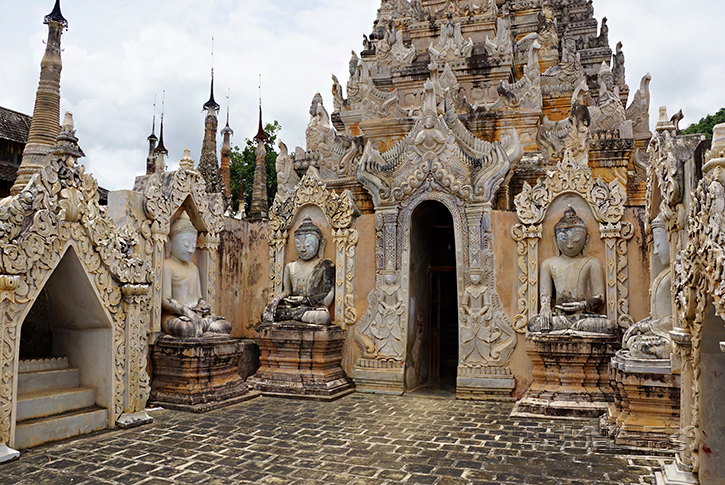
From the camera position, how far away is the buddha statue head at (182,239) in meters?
8.70

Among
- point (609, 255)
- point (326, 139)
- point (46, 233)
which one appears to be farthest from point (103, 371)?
point (326, 139)

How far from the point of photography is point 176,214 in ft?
29.1

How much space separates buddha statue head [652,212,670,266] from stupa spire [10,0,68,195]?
1292 centimetres

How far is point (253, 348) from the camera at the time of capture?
1020 cm

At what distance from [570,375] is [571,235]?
1998 mm

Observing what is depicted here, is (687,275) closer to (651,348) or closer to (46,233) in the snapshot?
(651,348)

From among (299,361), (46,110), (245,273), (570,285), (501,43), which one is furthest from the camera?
(46,110)

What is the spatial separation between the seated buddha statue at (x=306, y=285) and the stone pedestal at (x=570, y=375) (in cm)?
337

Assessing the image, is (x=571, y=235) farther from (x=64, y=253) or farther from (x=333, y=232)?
(x=64, y=253)

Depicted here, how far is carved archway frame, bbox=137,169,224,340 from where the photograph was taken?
8.18 m

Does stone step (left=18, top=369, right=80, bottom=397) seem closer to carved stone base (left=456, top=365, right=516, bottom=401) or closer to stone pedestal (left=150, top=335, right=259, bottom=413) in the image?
stone pedestal (left=150, top=335, right=259, bottom=413)

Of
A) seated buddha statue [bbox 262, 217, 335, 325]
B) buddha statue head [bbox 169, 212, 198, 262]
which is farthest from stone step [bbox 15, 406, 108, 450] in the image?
seated buddha statue [bbox 262, 217, 335, 325]

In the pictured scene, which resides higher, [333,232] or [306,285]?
[333,232]

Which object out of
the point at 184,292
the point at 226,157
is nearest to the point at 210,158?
the point at 226,157
